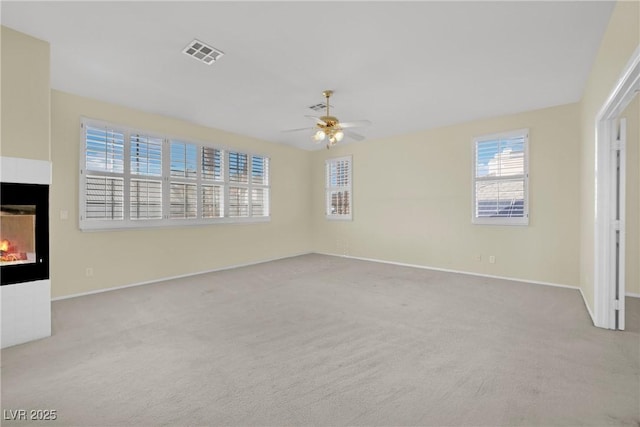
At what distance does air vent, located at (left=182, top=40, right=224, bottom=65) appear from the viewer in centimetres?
290

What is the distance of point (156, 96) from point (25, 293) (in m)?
2.80

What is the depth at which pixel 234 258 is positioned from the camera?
6223mm

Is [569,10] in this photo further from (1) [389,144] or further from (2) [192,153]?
(2) [192,153]

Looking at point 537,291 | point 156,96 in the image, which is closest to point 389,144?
point 537,291

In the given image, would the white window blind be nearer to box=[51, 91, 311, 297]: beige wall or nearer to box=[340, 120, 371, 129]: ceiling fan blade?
box=[51, 91, 311, 297]: beige wall

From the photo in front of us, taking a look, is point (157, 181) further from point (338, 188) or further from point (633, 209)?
point (633, 209)

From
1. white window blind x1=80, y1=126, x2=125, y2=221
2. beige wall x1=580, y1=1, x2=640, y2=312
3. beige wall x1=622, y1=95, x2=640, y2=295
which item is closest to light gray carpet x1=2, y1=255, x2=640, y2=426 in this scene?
beige wall x1=622, y1=95, x2=640, y2=295

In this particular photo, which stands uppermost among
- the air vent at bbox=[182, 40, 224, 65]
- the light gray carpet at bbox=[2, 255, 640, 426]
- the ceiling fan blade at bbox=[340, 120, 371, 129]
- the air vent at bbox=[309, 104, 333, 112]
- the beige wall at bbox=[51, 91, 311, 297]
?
the air vent at bbox=[309, 104, 333, 112]

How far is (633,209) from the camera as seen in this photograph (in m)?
4.15

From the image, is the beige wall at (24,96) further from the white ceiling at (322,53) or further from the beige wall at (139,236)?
the beige wall at (139,236)

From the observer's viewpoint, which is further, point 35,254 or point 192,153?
point 192,153

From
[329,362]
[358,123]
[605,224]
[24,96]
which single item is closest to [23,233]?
[24,96]

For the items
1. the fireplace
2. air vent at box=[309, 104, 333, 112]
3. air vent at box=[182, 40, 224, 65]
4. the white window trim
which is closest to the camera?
the fireplace

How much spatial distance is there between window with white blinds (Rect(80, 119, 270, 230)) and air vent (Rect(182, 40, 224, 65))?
7.53 feet
